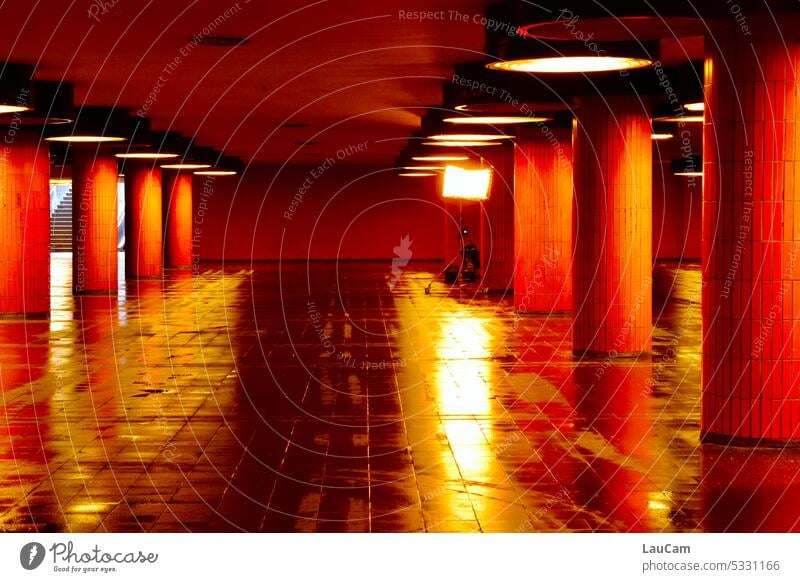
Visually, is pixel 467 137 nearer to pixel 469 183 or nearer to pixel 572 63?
pixel 469 183

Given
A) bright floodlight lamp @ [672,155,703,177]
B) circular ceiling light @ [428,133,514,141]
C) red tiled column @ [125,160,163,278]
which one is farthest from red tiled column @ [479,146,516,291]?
red tiled column @ [125,160,163,278]

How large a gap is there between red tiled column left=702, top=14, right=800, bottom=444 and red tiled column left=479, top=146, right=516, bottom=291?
20403 millimetres

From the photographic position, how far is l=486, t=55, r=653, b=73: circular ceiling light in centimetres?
1319

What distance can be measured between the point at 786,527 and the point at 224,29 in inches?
400

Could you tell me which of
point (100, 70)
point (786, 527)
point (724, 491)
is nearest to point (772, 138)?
point (724, 491)

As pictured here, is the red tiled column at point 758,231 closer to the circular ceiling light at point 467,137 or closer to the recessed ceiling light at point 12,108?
the recessed ceiling light at point 12,108

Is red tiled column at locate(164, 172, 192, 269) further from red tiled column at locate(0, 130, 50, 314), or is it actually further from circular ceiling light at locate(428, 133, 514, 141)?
circular ceiling light at locate(428, 133, 514, 141)

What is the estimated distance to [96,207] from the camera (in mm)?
33375

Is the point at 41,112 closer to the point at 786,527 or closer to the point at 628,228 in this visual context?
the point at 628,228

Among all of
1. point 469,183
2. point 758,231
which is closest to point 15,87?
point 758,231

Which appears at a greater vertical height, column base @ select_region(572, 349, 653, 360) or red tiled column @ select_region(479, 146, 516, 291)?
red tiled column @ select_region(479, 146, 516, 291)

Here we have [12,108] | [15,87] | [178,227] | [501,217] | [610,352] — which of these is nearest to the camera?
[610,352]

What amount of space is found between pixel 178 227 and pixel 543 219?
2357 centimetres

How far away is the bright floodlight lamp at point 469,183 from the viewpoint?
31.0m
